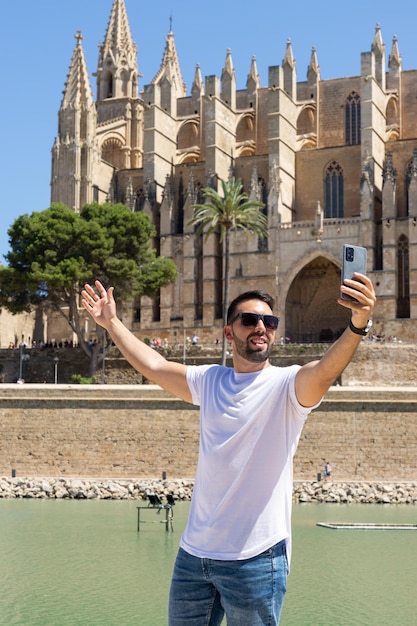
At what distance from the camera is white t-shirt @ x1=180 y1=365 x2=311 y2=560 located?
11.8 ft

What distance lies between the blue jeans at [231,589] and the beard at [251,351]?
0.70 metres

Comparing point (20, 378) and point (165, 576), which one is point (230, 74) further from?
point (165, 576)

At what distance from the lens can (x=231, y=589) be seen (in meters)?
3.60

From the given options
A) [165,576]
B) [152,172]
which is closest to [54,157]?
[152,172]

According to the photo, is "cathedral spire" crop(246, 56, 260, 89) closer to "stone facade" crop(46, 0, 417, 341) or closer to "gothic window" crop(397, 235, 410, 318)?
"stone facade" crop(46, 0, 417, 341)

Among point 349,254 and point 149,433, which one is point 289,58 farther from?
point 349,254

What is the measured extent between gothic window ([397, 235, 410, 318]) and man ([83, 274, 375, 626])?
38.2 metres

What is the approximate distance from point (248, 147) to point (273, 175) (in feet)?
25.3

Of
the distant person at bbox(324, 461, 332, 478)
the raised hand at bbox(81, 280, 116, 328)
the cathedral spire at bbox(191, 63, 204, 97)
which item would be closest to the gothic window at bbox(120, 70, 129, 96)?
the cathedral spire at bbox(191, 63, 204, 97)

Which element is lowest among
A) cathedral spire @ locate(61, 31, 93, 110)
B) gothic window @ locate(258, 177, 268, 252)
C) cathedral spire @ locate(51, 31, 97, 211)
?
gothic window @ locate(258, 177, 268, 252)

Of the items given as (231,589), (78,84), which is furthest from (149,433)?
(78,84)

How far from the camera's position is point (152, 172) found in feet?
155

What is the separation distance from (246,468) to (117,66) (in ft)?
185

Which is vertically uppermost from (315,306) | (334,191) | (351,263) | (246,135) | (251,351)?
(246,135)
